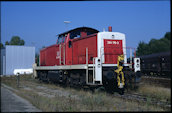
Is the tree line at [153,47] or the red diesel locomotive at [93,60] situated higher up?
the tree line at [153,47]

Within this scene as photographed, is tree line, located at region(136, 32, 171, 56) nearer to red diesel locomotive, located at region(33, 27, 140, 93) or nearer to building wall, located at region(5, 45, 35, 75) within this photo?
building wall, located at region(5, 45, 35, 75)

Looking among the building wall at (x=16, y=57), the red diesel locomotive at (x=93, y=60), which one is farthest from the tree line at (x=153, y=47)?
the red diesel locomotive at (x=93, y=60)

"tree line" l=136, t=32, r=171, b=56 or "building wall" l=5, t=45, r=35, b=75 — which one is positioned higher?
"tree line" l=136, t=32, r=171, b=56

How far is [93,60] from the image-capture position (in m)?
9.73

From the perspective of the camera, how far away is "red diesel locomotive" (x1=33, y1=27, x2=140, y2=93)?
9.60 m

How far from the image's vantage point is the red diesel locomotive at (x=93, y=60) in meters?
9.60

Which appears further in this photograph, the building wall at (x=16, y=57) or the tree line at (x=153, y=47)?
the tree line at (x=153, y=47)

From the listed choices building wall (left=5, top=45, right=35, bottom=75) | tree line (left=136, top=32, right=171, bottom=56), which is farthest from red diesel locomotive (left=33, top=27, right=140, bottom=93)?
tree line (left=136, top=32, right=171, bottom=56)

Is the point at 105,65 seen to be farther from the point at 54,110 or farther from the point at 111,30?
the point at 54,110

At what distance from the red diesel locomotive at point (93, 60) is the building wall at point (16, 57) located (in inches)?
175

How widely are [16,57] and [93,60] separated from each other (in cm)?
946

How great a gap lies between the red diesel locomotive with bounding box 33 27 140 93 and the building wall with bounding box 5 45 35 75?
443 cm

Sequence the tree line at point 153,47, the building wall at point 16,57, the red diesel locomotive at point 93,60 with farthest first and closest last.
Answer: the tree line at point 153,47
the building wall at point 16,57
the red diesel locomotive at point 93,60

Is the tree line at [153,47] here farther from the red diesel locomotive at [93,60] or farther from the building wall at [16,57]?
the red diesel locomotive at [93,60]
